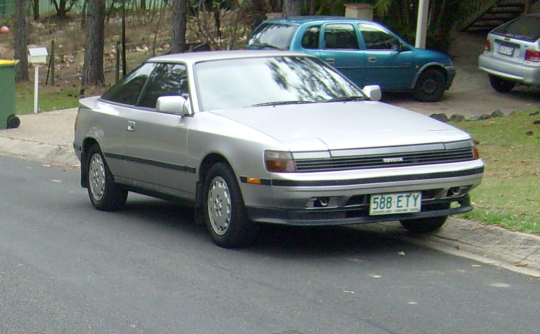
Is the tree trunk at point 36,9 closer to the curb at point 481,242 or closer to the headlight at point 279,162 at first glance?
the curb at point 481,242

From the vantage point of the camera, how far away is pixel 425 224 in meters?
8.20

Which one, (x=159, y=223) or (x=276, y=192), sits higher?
(x=276, y=192)

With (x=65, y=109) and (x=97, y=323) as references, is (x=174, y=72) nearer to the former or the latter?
(x=97, y=323)

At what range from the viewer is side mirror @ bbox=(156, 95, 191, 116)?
809 centimetres

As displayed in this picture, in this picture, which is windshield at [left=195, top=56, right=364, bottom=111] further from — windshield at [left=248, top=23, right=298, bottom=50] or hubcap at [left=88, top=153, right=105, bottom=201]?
windshield at [left=248, top=23, right=298, bottom=50]

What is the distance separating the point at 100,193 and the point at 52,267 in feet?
8.75

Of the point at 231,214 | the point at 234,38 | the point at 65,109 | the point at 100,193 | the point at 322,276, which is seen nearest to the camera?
the point at 322,276

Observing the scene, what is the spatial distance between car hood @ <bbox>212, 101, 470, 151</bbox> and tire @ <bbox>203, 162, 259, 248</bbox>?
1.52 ft

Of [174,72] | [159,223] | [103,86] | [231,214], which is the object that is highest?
[174,72]

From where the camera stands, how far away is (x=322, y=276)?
6863mm

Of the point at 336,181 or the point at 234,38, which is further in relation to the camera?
the point at 234,38

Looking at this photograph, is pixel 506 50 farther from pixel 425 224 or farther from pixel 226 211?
pixel 226 211

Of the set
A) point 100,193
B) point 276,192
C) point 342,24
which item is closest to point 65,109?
point 342,24

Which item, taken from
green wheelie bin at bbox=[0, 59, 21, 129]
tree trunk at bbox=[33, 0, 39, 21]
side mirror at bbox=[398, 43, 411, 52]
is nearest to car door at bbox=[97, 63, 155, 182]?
green wheelie bin at bbox=[0, 59, 21, 129]
